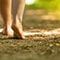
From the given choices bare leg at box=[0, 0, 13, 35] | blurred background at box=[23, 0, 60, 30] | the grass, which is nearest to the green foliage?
blurred background at box=[23, 0, 60, 30]

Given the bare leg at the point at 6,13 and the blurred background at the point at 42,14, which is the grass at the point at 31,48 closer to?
the bare leg at the point at 6,13

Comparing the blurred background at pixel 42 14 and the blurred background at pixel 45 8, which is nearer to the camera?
the blurred background at pixel 42 14

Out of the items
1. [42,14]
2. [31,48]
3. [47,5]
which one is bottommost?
[31,48]

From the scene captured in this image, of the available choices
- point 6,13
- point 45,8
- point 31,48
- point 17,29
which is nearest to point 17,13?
point 17,29

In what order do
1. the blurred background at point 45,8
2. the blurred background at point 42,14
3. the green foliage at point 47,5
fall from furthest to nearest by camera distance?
the green foliage at point 47,5 → the blurred background at point 45,8 → the blurred background at point 42,14

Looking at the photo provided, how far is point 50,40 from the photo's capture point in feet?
12.1

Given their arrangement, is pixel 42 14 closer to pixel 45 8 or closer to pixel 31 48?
pixel 45 8

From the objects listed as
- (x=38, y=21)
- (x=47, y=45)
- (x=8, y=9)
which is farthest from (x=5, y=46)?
(x=38, y=21)

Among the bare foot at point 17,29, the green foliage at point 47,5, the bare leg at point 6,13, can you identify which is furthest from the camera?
the green foliage at point 47,5

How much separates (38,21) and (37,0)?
2459mm

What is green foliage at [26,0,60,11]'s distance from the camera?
7567mm

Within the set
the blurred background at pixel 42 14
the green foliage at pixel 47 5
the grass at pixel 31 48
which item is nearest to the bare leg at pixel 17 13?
the grass at pixel 31 48

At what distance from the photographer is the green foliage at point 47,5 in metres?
7.57

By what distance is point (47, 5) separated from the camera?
7.73 meters
